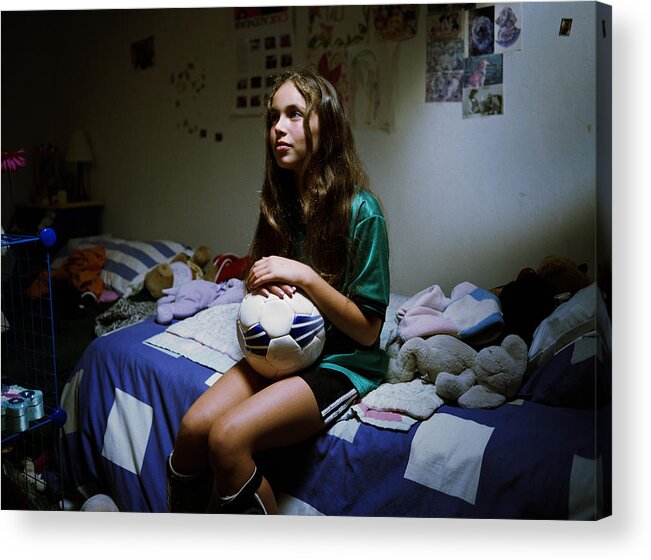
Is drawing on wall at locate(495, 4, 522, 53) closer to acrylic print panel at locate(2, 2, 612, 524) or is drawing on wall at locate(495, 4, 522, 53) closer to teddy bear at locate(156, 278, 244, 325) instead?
acrylic print panel at locate(2, 2, 612, 524)

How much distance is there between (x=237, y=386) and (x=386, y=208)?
0.51 m

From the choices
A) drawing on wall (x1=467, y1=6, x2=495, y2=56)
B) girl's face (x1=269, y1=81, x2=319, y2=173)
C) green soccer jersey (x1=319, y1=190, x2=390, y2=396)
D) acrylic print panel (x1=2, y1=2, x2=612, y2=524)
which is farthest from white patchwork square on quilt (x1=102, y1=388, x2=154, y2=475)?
drawing on wall (x1=467, y1=6, x2=495, y2=56)

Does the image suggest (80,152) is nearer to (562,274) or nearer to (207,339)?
(207,339)

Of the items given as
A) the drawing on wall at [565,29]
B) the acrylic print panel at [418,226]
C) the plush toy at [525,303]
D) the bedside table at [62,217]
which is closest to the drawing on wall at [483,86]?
the acrylic print panel at [418,226]

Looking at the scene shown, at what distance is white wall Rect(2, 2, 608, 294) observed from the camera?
1676mm

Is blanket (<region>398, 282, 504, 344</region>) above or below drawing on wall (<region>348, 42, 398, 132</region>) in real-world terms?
below

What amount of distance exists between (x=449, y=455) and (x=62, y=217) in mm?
1082

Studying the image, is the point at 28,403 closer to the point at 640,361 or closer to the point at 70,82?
the point at 70,82

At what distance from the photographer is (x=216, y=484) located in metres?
1.77

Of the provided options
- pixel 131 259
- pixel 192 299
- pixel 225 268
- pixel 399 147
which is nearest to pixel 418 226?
pixel 399 147

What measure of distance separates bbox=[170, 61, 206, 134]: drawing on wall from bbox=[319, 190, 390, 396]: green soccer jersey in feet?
1.49

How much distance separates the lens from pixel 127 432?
1922 millimetres

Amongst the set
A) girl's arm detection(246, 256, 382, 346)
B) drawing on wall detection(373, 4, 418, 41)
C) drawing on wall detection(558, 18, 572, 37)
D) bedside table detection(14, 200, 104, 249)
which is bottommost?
girl's arm detection(246, 256, 382, 346)

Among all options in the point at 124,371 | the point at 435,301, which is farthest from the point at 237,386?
the point at 435,301
